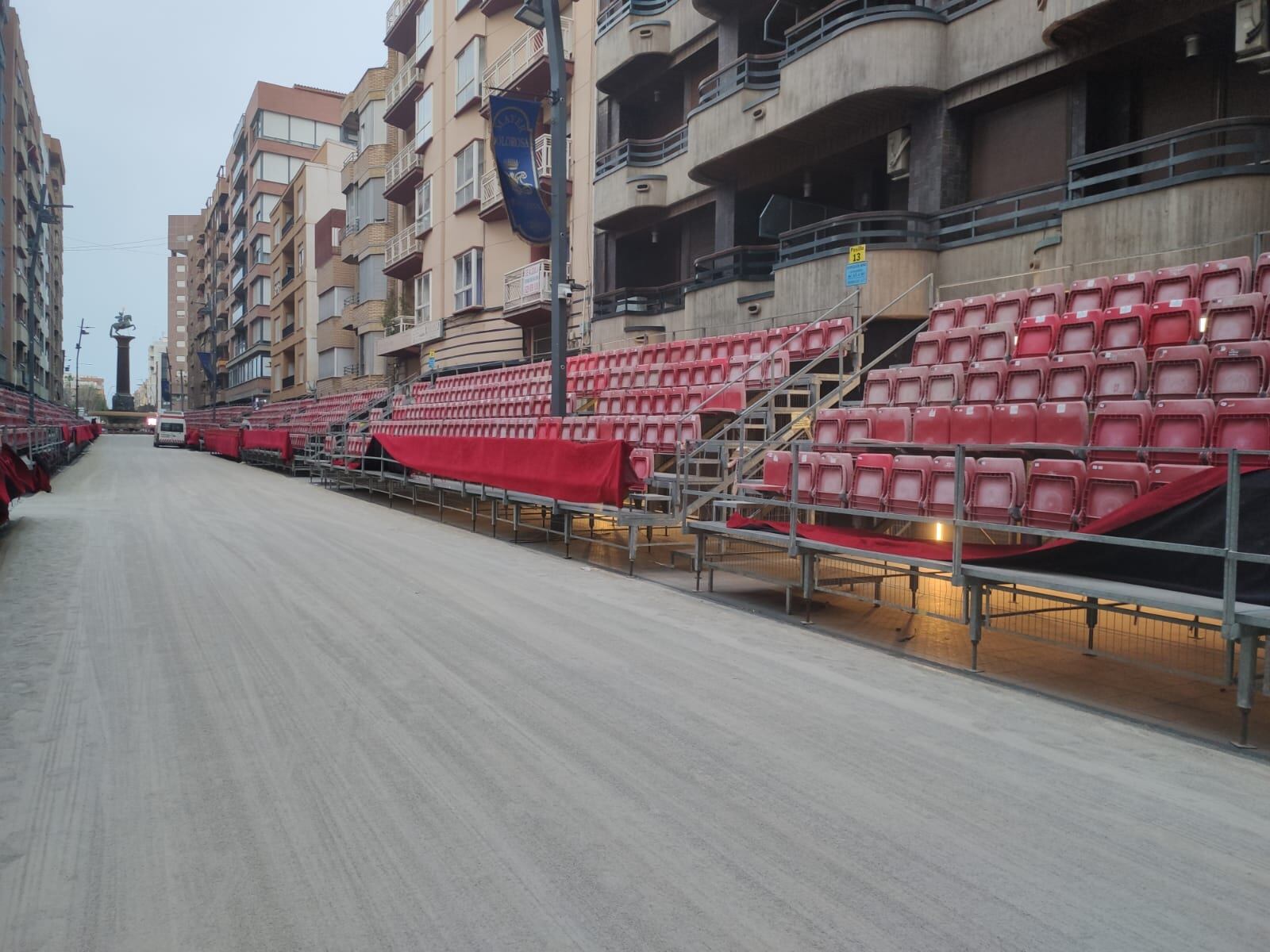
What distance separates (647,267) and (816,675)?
64.2 ft

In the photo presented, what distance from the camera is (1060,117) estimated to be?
13.2 metres

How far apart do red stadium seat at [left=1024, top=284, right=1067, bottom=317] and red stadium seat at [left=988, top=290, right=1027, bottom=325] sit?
0.06 metres

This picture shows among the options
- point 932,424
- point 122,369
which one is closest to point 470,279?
point 932,424

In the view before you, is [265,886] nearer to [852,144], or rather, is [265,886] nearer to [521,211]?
[521,211]

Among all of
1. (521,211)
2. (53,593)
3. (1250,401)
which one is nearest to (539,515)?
(521,211)

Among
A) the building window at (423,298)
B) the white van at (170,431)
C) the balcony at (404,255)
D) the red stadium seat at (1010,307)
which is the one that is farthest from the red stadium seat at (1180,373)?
the white van at (170,431)

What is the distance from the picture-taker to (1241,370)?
7.40m

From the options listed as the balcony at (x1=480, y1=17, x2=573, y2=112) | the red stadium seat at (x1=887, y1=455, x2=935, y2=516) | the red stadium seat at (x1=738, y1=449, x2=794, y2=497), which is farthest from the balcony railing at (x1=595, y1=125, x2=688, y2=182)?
the red stadium seat at (x1=887, y1=455, x2=935, y2=516)

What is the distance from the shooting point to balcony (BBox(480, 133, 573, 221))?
25766 mm

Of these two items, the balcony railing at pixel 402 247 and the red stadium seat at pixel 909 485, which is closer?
the red stadium seat at pixel 909 485

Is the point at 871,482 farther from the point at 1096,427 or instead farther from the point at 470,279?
the point at 470,279

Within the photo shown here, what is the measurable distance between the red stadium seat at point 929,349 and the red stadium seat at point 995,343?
0.55 metres

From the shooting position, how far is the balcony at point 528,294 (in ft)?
84.2

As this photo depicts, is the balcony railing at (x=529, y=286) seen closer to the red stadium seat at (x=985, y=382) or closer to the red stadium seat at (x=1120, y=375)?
the red stadium seat at (x=985, y=382)
